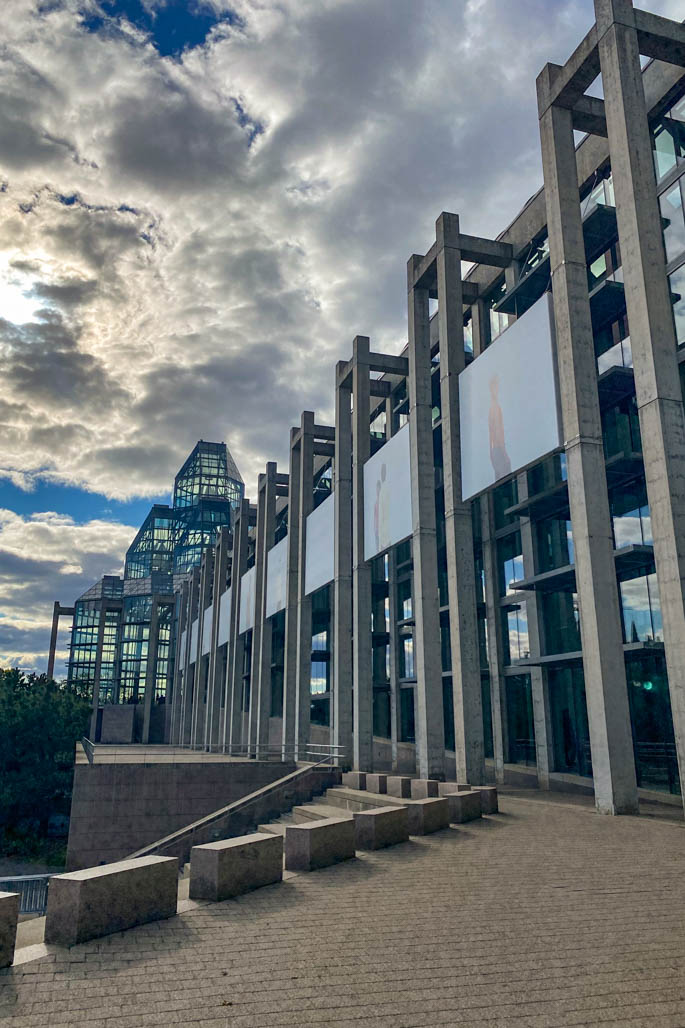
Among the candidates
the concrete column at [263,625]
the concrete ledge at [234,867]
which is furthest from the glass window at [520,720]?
the concrete column at [263,625]

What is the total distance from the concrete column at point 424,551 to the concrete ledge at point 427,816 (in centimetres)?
1332

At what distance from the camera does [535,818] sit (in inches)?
645

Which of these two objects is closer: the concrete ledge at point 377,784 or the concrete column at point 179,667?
the concrete ledge at point 377,784

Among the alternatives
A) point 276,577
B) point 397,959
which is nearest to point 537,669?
point 397,959

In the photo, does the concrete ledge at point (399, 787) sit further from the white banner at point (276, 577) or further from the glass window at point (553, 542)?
the white banner at point (276, 577)

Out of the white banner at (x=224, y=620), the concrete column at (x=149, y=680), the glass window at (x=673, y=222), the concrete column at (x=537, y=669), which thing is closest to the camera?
the glass window at (x=673, y=222)

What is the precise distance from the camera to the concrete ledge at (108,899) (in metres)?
7.41

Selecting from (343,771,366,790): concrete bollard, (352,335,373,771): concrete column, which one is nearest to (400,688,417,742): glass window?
(352,335,373,771): concrete column

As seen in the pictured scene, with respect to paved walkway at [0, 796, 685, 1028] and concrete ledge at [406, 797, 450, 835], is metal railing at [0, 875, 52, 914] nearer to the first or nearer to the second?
paved walkway at [0, 796, 685, 1028]

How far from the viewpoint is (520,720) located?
1214 inches

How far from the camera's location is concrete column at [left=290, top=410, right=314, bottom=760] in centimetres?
4266

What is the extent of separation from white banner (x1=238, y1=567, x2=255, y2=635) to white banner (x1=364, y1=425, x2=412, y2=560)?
21403 mm

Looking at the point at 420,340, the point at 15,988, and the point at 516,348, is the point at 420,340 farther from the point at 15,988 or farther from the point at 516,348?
the point at 15,988

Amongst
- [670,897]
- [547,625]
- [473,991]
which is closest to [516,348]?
[547,625]
